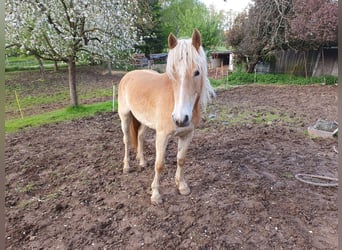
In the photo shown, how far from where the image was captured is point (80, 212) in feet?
8.53

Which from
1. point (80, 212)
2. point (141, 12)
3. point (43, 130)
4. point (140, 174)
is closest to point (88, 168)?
point (140, 174)

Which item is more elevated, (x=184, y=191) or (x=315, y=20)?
(x=315, y=20)

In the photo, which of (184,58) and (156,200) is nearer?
(184,58)

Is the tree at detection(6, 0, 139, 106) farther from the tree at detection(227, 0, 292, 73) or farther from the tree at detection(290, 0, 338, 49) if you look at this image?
the tree at detection(227, 0, 292, 73)

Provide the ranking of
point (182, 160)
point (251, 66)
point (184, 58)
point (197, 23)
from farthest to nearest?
point (197, 23) < point (251, 66) < point (182, 160) < point (184, 58)

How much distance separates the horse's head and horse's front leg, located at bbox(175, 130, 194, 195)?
653 millimetres

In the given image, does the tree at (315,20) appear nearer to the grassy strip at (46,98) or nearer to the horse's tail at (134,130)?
the grassy strip at (46,98)

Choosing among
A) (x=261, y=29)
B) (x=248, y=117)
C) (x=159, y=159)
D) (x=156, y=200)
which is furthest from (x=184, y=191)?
(x=261, y=29)

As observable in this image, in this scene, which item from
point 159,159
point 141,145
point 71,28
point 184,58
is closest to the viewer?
point 184,58

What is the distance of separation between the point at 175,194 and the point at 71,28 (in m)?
5.24

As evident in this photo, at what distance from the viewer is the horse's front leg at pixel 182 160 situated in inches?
109

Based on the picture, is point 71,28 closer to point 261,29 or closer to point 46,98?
point 46,98

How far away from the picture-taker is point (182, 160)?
2885 millimetres

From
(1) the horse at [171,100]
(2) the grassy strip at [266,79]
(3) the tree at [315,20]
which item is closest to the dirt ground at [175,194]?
(1) the horse at [171,100]
